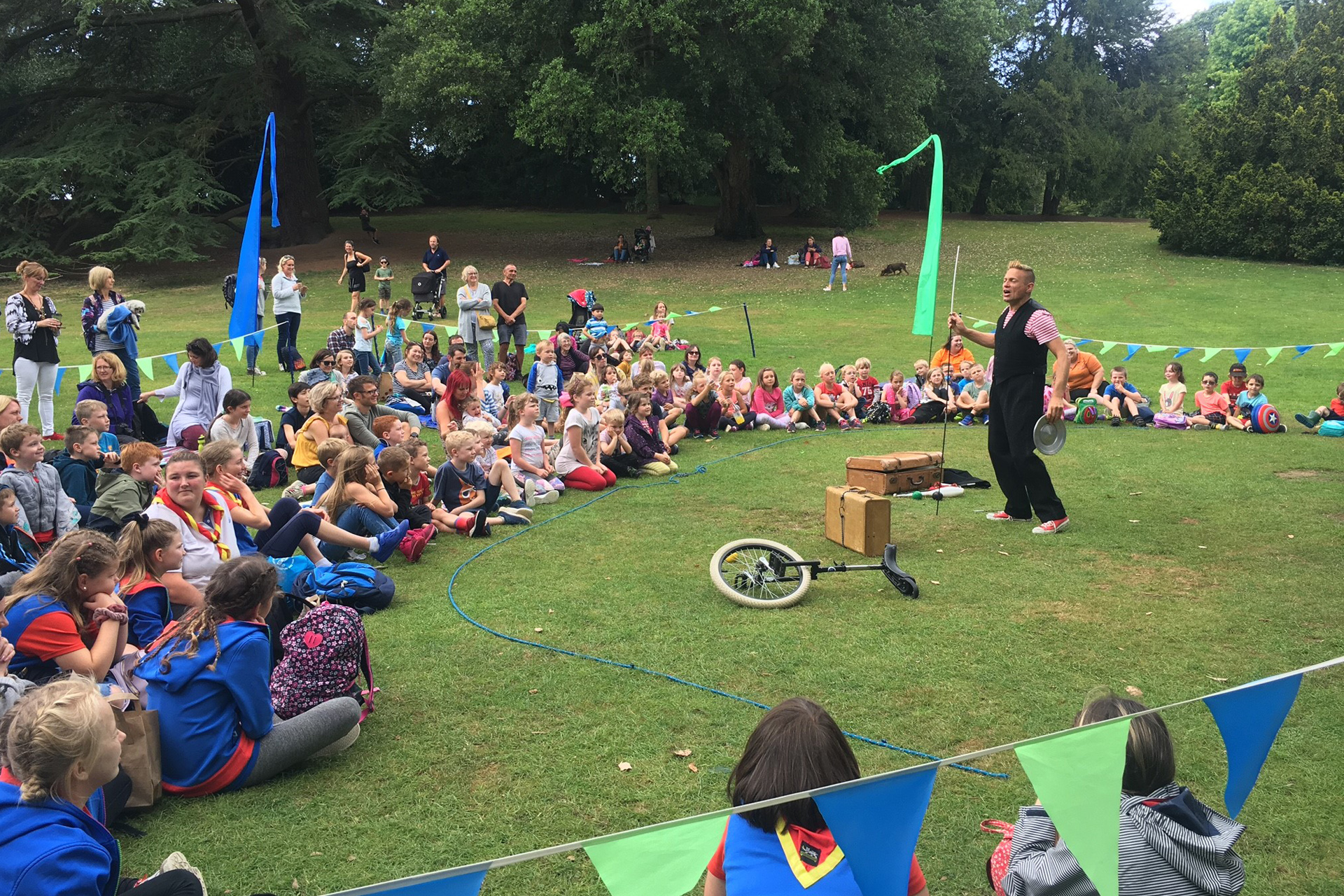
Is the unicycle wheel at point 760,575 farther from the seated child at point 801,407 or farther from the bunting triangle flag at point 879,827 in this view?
the seated child at point 801,407

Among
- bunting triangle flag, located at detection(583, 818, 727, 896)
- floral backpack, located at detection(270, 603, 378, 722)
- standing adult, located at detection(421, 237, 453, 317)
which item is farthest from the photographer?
standing adult, located at detection(421, 237, 453, 317)

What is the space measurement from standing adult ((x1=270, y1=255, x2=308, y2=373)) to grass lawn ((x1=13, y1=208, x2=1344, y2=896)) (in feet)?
21.9

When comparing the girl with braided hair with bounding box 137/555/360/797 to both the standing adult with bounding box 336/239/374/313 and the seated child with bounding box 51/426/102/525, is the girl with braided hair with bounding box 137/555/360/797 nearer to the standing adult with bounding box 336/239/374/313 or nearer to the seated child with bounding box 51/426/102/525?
the seated child with bounding box 51/426/102/525

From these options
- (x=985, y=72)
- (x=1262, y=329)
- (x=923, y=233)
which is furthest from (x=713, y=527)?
(x=985, y=72)

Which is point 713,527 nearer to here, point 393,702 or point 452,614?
point 452,614

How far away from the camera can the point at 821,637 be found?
6.34 meters

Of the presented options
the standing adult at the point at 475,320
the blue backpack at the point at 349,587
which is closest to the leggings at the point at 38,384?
the standing adult at the point at 475,320

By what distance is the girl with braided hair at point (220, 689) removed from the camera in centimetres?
441

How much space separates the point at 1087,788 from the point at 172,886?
2745mm

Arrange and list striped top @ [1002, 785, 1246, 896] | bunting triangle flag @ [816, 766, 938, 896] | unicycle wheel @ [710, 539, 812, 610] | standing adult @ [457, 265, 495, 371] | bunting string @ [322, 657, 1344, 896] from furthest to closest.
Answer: standing adult @ [457, 265, 495, 371], unicycle wheel @ [710, 539, 812, 610], striped top @ [1002, 785, 1246, 896], bunting triangle flag @ [816, 766, 938, 896], bunting string @ [322, 657, 1344, 896]

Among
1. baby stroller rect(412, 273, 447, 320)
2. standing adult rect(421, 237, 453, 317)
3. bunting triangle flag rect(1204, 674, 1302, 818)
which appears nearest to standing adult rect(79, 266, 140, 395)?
standing adult rect(421, 237, 453, 317)

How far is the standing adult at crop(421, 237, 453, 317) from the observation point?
22000 millimetres

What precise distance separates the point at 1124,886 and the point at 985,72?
4757cm

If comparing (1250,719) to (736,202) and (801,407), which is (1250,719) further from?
(736,202)
